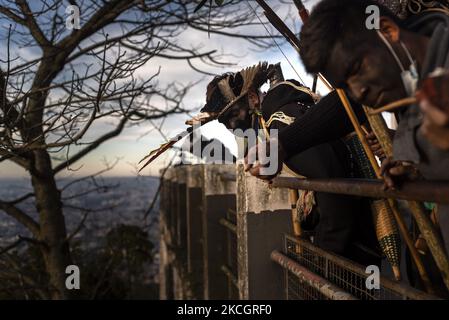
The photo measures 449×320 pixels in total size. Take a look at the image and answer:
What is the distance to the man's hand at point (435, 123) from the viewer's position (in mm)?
925

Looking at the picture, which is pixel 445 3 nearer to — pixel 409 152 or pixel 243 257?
pixel 409 152

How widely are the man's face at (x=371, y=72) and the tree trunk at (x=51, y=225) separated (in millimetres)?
6002

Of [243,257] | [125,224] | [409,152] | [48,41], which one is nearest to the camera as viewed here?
[409,152]

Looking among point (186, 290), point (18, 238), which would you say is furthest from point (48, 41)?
point (186, 290)

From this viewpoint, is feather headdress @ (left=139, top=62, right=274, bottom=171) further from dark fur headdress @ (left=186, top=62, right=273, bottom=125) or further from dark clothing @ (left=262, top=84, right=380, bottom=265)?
dark clothing @ (left=262, top=84, right=380, bottom=265)

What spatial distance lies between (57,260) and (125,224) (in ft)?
20.8

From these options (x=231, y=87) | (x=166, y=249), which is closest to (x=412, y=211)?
(x=231, y=87)

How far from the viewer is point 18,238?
5512 mm

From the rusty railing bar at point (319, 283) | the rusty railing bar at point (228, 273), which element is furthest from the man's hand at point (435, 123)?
the rusty railing bar at point (228, 273)

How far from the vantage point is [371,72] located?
4.11 feet

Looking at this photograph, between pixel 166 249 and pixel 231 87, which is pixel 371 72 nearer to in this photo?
pixel 231 87

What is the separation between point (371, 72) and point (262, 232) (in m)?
2.98

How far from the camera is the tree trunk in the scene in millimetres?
6473

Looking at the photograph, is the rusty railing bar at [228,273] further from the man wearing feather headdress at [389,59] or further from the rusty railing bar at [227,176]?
the man wearing feather headdress at [389,59]
